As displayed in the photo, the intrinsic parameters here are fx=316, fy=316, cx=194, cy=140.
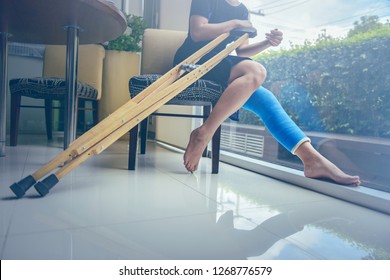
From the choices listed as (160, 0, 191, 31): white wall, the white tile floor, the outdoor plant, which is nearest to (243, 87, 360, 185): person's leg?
the white tile floor

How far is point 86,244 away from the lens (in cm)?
70

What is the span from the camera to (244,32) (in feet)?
4.77

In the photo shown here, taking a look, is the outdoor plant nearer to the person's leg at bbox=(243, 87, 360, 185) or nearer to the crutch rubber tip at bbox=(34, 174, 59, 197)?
the person's leg at bbox=(243, 87, 360, 185)

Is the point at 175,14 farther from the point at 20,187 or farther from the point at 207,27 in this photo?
the point at 20,187

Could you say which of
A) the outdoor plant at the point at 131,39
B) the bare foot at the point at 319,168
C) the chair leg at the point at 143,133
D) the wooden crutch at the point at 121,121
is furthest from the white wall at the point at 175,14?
the bare foot at the point at 319,168

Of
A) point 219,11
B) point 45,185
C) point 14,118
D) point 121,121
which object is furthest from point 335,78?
point 14,118

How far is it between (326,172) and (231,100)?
54cm

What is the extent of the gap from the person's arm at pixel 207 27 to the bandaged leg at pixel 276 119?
315 mm

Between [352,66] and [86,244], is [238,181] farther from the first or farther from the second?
[86,244]

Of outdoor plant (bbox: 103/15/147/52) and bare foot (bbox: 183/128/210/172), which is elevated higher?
outdoor plant (bbox: 103/15/147/52)

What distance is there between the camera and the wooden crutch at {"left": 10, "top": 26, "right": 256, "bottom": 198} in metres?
1.05

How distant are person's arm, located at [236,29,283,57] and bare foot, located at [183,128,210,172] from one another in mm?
433

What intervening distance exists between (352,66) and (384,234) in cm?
68
